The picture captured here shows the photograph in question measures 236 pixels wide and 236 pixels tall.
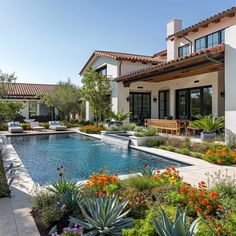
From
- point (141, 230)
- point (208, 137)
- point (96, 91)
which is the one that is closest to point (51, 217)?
point (141, 230)

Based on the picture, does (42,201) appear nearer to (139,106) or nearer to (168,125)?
(168,125)

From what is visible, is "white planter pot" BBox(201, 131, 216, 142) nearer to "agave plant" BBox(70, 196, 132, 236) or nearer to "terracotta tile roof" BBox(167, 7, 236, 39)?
"terracotta tile roof" BBox(167, 7, 236, 39)

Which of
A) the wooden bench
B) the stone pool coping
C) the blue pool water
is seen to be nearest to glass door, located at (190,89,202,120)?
the wooden bench

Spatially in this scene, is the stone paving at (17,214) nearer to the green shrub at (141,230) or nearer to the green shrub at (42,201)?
the green shrub at (42,201)

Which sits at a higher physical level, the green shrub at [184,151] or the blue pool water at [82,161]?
the green shrub at [184,151]

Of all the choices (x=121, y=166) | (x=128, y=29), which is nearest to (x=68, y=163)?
(x=121, y=166)

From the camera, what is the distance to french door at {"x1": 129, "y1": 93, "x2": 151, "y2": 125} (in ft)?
68.3

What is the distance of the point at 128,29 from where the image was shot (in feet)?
57.9

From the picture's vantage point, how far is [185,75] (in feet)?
54.3

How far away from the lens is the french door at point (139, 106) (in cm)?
2081

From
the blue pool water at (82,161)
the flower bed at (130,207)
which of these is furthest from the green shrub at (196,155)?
the flower bed at (130,207)

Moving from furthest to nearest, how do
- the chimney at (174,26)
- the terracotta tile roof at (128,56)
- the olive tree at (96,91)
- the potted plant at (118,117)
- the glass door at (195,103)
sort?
1. the terracotta tile roof at (128,56)
2. the olive tree at (96,91)
3. the chimney at (174,26)
4. the potted plant at (118,117)
5. the glass door at (195,103)

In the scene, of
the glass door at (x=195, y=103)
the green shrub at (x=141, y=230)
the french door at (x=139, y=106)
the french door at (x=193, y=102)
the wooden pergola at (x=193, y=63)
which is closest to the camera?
the green shrub at (x=141, y=230)

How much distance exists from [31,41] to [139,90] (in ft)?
31.8
